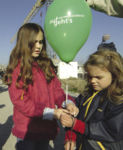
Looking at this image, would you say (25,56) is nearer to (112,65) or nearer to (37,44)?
(37,44)

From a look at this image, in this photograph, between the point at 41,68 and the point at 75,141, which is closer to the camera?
the point at 75,141

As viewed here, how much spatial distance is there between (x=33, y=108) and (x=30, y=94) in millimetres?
140

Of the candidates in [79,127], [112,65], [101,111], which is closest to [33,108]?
[79,127]

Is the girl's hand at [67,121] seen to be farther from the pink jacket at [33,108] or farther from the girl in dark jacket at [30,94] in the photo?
the pink jacket at [33,108]

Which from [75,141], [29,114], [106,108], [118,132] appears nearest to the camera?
[118,132]

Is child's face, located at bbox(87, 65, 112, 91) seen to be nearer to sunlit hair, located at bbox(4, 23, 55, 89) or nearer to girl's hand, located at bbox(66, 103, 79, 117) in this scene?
girl's hand, located at bbox(66, 103, 79, 117)

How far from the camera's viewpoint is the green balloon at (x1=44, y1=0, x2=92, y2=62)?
1.47m

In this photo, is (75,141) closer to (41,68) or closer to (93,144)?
(93,144)

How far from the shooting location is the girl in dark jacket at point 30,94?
52.5 inches

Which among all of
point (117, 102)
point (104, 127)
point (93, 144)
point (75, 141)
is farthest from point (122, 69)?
point (75, 141)

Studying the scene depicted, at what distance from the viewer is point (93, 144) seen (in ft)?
4.07

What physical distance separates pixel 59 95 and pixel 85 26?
77 centimetres

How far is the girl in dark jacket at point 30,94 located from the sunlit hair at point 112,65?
1.31 feet

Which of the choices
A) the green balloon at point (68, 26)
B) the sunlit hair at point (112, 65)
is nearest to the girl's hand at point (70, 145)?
the sunlit hair at point (112, 65)
